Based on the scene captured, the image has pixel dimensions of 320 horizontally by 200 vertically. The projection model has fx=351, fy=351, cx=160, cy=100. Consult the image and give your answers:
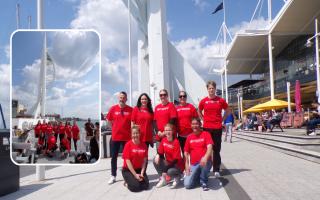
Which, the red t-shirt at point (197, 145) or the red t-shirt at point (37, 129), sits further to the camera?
the red t-shirt at point (197, 145)

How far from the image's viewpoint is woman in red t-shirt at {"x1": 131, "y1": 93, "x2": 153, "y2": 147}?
→ 20.7 ft

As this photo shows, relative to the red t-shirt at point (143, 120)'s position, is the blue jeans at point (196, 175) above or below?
below

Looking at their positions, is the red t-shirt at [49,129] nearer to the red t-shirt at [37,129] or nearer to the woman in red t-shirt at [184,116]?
the red t-shirt at [37,129]

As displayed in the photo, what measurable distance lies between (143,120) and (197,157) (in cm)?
118

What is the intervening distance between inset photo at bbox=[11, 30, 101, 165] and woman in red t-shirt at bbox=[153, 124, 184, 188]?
3.48m

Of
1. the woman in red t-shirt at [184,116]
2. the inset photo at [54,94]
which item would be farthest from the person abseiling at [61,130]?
the woman in red t-shirt at [184,116]

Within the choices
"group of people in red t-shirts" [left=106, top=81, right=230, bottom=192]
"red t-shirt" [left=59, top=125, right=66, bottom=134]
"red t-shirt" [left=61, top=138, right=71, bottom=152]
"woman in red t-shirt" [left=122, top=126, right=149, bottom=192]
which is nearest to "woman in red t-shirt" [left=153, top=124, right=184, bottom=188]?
"group of people in red t-shirts" [left=106, top=81, right=230, bottom=192]

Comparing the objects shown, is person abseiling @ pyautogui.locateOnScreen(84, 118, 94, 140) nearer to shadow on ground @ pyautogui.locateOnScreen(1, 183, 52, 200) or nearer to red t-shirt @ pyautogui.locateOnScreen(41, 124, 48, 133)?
red t-shirt @ pyautogui.locateOnScreen(41, 124, 48, 133)

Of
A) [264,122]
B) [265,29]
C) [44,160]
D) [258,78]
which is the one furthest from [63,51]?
[258,78]

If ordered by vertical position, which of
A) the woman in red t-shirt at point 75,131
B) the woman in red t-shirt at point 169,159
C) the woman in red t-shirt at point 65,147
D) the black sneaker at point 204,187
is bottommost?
the black sneaker at point 204,187

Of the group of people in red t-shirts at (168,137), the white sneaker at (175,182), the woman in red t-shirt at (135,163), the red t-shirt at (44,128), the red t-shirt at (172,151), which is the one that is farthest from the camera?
the red t-shirt at (172,151)

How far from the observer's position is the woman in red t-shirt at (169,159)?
6039 millimetres

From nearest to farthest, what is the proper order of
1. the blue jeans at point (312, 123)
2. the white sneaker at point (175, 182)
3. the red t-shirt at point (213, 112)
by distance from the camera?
the white sneaker at point (175, 182) → the red t-shirt at point (213, 112) → the blue jeans at point (312, 123)

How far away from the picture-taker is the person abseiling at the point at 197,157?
18.8 feet
